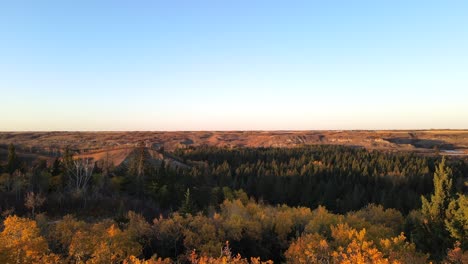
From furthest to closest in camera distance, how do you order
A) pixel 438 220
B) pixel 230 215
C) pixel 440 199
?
pixel 230 215
pixel 440 199
pixel 438 220

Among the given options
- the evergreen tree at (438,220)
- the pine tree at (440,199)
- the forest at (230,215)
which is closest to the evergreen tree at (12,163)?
the forest at (230,215)

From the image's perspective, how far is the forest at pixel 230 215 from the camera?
129ft

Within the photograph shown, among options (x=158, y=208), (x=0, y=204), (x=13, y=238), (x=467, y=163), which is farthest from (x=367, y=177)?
(x=13, y=238)

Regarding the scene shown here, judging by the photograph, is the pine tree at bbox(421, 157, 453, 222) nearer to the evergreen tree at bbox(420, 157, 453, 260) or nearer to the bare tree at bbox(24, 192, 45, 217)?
the evergreen tree at bbox(420, 157, 453, 260)

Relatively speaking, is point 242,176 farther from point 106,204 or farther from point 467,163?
point 467,163

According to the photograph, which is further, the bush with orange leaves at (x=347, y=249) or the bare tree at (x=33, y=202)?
the bare tree at (x=33, y=202)

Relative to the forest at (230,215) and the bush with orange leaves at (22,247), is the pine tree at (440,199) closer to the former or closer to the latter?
the forest at (230,215)

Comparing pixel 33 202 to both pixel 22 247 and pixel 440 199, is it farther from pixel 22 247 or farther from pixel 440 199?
pixel 440 199

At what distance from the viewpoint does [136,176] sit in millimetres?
99125

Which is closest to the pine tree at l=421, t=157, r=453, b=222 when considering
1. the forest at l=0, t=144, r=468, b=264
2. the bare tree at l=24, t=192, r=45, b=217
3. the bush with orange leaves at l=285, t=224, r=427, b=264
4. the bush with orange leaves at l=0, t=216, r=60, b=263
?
the forest at l=0, t=144, r=468, b=264

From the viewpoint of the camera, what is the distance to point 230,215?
227ft

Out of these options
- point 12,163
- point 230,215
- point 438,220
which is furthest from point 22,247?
point 12,163

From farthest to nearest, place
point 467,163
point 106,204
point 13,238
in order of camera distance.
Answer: point 467,163 < point 106,204 < point 13,238

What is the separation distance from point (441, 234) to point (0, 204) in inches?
3172
